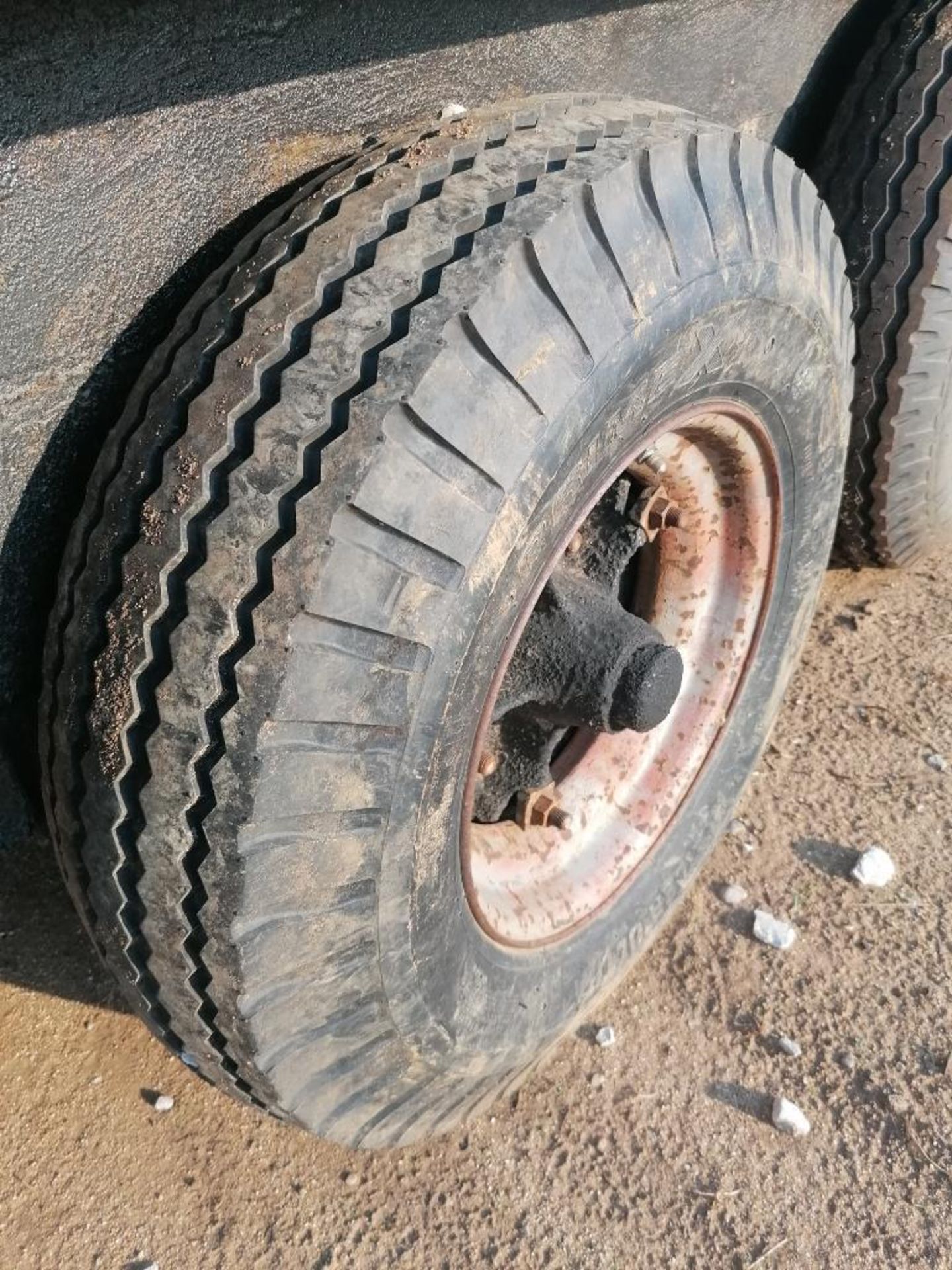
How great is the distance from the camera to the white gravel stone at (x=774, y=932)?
2410 mm

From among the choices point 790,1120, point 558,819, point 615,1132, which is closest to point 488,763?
point 558,819

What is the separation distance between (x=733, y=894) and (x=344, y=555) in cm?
158

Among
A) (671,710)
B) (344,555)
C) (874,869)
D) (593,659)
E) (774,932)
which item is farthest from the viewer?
(874,869)

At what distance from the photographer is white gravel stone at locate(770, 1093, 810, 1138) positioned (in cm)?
211

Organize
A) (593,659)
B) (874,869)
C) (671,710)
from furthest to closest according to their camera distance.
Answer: (874,869), (671,710), (593,659)

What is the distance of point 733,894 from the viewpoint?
8.23ft

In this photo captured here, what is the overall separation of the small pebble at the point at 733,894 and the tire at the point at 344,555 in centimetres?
106

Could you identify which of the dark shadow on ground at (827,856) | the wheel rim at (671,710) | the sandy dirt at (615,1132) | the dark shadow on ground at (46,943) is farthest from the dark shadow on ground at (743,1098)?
the dark shadow on ground at (46,943)

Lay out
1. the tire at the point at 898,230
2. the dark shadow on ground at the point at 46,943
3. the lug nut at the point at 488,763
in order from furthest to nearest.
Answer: the tire at the point at 898,230 → the dark shadow on ground at the point at 46,943 → the lug nut at the point at 488,763

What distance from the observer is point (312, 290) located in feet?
4.36

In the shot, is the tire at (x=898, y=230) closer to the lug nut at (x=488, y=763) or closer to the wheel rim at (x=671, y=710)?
the wheel rim at (x=671, y=710)

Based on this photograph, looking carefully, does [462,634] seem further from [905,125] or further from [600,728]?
[905,125]

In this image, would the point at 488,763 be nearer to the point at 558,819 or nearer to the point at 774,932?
the point at 558,819

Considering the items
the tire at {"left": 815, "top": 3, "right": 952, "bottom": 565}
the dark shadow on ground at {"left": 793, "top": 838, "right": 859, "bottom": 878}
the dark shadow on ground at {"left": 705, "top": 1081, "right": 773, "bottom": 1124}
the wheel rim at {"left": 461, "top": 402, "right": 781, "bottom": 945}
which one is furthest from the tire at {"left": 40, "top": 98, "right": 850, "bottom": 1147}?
the dark shadow on ground at {"left": 793, "top": 838, "right": 859, "bottom": 878}
